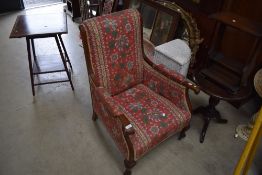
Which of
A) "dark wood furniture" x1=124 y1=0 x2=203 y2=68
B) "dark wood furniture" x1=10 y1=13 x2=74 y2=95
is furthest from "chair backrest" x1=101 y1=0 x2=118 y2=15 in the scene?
"dark wood furniture" x1=10 y1=13 x2=74 y2=95

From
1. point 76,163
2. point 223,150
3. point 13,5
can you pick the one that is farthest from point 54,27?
point 13,5

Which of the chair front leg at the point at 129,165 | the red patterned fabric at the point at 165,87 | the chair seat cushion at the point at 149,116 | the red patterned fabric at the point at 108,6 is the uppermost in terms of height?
the red patterned fabric at the point at 108,6

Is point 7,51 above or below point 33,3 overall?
below

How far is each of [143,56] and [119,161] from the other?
88 cm

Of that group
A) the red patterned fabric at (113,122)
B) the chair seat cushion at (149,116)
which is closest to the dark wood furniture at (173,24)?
the chair seat cushion at (149,116)

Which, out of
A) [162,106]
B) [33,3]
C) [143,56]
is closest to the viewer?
[162,106]

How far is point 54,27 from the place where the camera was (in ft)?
6.78

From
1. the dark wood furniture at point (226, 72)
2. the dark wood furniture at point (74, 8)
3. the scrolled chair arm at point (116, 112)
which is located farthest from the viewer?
the dark wood furniture at point (74, 8)

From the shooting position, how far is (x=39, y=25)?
2092 millimetres

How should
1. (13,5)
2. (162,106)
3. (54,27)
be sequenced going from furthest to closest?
(13,5)
(54,27)
(162,106)

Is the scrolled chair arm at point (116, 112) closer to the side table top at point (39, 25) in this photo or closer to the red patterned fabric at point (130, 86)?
the red patterned fabric at point (130, 86)

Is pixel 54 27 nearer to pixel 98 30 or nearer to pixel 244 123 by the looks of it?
pixel 98 30

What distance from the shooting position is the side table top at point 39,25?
1951mm

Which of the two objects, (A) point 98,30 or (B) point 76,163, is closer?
(A) point 98,30
